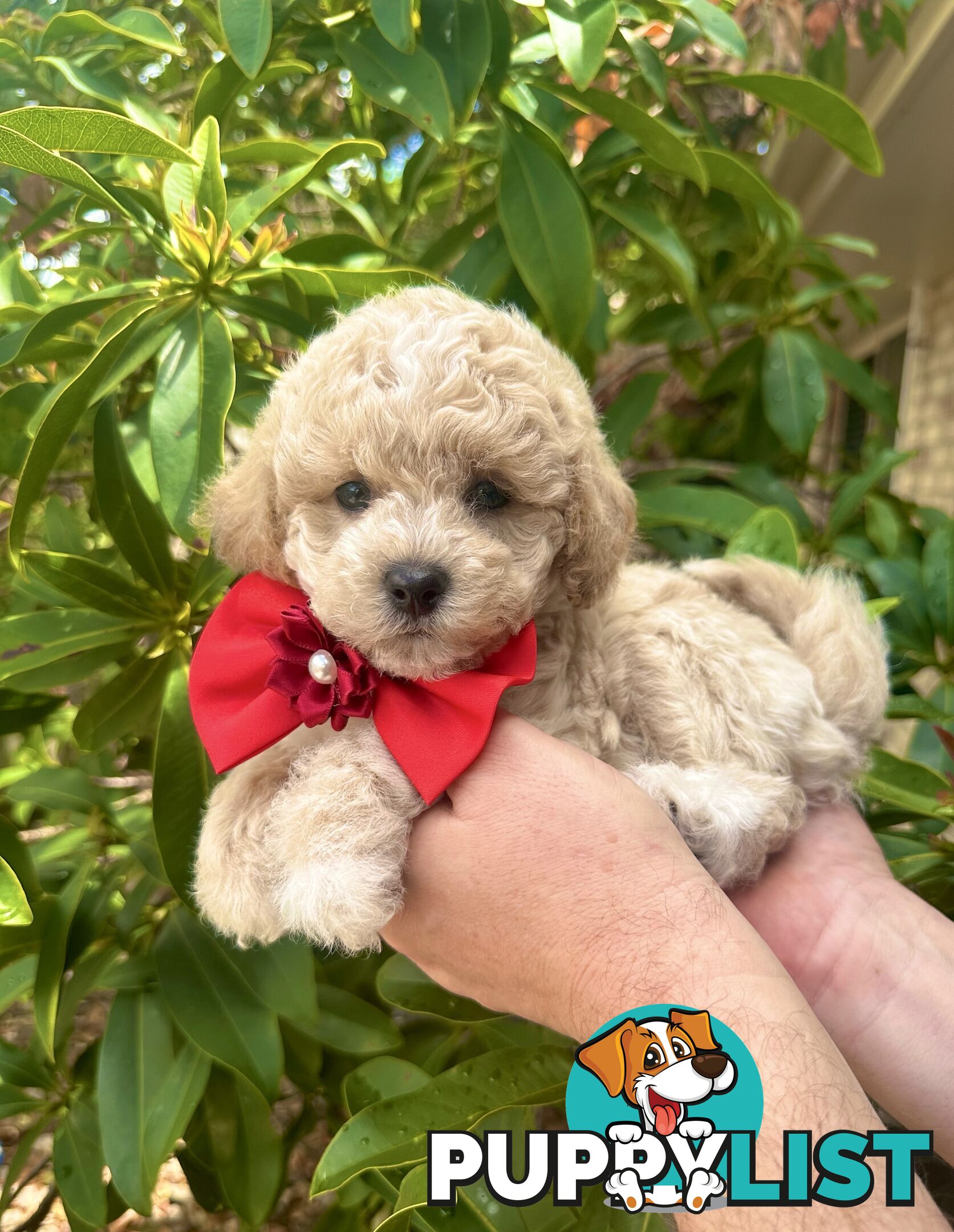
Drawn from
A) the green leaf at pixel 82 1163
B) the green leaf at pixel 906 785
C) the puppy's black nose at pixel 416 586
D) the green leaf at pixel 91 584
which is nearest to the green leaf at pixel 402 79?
the puppy's black nose at pixel 416 586

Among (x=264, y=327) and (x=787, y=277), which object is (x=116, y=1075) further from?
(x=787, y=277)

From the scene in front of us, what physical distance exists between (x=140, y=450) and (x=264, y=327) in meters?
0.40

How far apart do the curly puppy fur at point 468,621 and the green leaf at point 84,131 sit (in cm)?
34

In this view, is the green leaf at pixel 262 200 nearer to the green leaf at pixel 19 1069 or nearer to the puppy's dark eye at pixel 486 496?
the puppy's dark eye at pixel 486 496

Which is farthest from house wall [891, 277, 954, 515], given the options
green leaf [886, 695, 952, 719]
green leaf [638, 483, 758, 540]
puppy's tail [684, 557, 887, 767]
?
puppy's tail [684, 557, 887, 767]

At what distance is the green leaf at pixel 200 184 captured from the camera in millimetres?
1135

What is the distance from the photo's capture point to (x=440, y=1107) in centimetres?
113

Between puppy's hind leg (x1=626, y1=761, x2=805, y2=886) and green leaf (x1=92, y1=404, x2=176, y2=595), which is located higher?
puppy's hind leg (x1=626, y1=761, x2=805, y2=886)

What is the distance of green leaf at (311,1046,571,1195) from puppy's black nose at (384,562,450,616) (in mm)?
711

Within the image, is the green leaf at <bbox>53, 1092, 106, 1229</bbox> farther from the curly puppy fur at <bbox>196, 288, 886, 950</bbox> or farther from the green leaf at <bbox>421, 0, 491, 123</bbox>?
the green leaf at <bbox>421, 0, 491, 123</bbox>

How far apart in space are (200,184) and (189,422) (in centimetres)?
35

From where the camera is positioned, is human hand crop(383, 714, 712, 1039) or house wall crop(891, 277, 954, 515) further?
house wall crop(891, 277, 954, 515)

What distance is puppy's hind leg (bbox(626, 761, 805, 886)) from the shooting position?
1000 millimetres

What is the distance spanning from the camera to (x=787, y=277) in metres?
2.22
